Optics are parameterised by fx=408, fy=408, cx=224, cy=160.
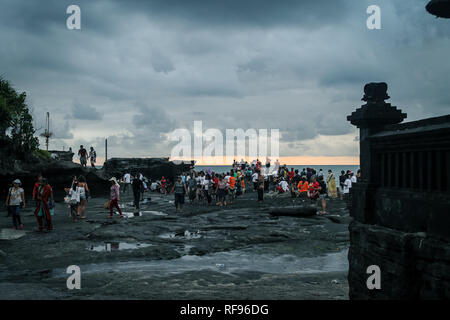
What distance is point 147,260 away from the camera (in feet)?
31.9

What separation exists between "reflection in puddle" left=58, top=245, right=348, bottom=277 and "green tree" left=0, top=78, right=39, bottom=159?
764 inches

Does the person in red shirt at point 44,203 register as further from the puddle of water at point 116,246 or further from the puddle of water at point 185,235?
the puddle of water at point 185,235

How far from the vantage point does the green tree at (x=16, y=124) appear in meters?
24.8

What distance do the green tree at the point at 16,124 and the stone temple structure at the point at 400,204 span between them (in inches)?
933

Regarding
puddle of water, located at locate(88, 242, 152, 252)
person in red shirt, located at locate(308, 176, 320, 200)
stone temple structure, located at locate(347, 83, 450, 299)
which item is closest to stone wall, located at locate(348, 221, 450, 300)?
stone temple structure, located at locate(347, 83, 450, 299)

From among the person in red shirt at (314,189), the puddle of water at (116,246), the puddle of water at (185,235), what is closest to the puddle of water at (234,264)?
the puddle of water at (116,246)

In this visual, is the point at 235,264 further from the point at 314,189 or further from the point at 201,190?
the point at 201,190

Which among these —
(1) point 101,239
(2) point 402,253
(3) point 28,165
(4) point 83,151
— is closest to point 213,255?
(1) point 101,239

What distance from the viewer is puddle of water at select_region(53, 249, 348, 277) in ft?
28.6

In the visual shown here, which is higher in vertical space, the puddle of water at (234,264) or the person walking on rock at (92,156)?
the person walking on rock at (92,156)

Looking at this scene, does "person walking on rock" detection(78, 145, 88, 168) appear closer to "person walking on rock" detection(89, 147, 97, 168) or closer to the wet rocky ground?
"person walking on rock" detection(89, 147, 97, 168)

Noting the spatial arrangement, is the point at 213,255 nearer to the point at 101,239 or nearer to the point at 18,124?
the point at 101,239

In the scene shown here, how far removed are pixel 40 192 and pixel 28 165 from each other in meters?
14.5

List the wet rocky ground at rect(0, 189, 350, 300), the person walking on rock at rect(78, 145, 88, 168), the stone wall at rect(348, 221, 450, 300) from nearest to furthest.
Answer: the stone wall at rect(348, 221, 450, 300) < the wet rocky ground at rect(0, 189, 350, 300) < the person walking on rock at rect(78, 145, 88, 168)
